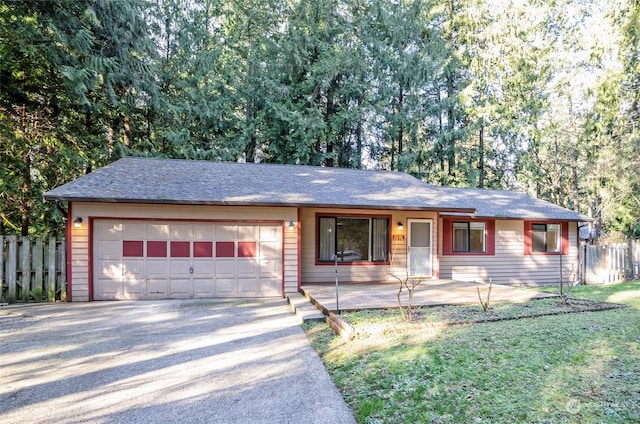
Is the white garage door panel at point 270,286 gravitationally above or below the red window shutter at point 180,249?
below

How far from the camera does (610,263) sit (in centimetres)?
1196

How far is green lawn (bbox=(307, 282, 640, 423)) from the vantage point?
2867 millimetres

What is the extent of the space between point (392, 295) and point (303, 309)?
2.02 meters

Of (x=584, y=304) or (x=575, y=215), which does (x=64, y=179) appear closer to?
(x=584, y=304)

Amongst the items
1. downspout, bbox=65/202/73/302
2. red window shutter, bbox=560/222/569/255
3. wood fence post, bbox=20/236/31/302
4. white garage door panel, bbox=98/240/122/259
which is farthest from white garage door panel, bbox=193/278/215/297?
red window shutter, bbox=560/222/569/255

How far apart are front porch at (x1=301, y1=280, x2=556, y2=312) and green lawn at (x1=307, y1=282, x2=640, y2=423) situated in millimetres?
1304

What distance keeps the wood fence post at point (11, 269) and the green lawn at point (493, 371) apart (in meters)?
6.66

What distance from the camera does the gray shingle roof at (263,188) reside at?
25.4 feet

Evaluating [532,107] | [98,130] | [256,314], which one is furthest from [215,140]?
[532,107]

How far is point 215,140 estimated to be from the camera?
15.5 metres

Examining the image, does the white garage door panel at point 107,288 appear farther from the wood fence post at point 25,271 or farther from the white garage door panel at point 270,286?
the white garage door panel at point 270,286

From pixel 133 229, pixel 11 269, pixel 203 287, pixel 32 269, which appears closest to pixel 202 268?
pixel 203 287

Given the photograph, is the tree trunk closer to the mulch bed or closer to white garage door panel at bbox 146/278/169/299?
the mulch bed

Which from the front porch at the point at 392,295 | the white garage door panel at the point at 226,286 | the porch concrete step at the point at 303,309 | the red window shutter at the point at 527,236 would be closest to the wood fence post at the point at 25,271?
the white garage door panel at the point at 226,286
